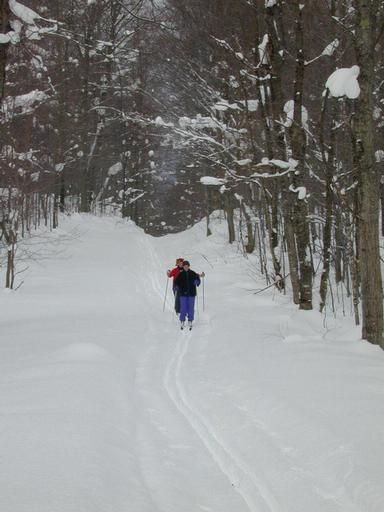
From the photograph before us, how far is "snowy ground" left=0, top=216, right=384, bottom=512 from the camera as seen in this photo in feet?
13.1

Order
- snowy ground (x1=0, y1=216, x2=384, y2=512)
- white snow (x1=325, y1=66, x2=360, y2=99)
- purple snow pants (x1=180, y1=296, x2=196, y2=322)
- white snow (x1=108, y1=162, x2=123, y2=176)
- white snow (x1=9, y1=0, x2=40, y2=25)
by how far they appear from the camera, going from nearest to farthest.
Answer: snowy ground (x1=0, y1=216, x2=384, y2=512)
white snow (x1=325, y1=66, x2=360, y2=99)
white snow (x1=9, y1=0, x2=40, y2=25)
purple snow pants (x1=180, y1=296, x2=196, y2=322)
white snow (x1=108, y1=162, x2=123, y2=176)

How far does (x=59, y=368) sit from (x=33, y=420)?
7.39 feet

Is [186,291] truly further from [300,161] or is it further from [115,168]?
[115,168]

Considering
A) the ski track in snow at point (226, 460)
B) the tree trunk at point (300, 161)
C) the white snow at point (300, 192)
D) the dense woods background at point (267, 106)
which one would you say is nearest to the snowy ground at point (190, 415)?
the ski track in snow at point (226, 460)

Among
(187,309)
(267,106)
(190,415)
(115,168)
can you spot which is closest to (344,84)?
(190,415)

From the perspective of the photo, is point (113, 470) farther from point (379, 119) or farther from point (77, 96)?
point (77, 96)

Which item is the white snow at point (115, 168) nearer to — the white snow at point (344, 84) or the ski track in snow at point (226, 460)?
the ski track in snow at point (226, 460)

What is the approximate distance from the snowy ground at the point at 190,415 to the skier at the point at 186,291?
1.62 ft

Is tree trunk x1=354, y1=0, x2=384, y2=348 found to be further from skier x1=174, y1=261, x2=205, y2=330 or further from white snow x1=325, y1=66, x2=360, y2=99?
skier x1=174, y1=261, x2=205, y2=330

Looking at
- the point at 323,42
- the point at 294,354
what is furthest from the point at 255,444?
the point at 323,42

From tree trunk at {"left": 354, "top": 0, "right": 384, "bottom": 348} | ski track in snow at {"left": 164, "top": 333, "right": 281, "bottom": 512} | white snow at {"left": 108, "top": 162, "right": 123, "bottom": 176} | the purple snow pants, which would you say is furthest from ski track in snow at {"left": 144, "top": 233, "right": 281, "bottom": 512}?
white snow at {"left": 108, "top": 162, "right": 123, "bottom": 176}

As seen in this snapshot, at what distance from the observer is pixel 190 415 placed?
5930 mm

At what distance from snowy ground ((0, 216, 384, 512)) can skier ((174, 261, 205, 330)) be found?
494 mm

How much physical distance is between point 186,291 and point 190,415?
255 inches
